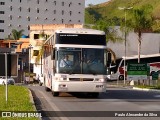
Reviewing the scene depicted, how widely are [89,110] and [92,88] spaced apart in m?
5.86

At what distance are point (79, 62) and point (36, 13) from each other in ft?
450

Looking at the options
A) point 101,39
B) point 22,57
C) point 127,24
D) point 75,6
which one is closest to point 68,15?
point 75,6

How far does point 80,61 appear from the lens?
82.8 ft

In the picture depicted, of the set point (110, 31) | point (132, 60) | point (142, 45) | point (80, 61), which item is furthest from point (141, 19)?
point (80, 61)

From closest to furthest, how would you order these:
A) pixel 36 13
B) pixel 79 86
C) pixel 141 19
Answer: pixel 79 86 < pixel 141 19 < pixel 36 13

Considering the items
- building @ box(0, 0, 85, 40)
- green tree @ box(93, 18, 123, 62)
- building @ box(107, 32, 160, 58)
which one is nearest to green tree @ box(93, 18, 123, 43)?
green tree @ box(93, 18, 123, 62)

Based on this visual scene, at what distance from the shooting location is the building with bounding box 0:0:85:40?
510 ft

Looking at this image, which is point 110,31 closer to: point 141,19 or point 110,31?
point 110,31

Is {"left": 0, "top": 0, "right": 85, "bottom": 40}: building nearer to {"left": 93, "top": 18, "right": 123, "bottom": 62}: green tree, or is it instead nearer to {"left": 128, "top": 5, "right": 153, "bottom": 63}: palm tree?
{"left": 93, "top": 18, "right": 123, "bottom": 62}: green tree

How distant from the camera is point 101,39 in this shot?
25750mm

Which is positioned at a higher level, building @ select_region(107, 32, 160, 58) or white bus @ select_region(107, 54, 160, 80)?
building @ select_region(107, 32, 160, 58)

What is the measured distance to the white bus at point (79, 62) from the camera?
989 inches

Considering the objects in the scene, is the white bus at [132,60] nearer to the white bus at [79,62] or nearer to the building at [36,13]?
the white bus at [79,62]

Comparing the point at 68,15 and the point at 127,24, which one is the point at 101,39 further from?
the point at 68,15
